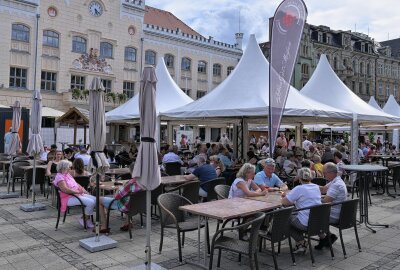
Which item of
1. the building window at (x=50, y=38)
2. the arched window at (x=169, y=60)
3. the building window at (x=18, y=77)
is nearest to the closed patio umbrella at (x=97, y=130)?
the building window at (x=18, y=77)

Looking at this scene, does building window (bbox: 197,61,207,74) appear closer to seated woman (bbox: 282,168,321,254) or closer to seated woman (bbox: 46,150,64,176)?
seated woman (bbox: 46,150,64,176)

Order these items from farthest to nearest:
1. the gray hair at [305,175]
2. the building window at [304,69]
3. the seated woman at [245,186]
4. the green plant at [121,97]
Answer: the building window at [304,69], the green plant at [121,97], the seated woman at [245,186], the gray hair at [305,175]

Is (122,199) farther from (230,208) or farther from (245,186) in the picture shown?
(230,208)

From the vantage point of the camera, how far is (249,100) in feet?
32.0

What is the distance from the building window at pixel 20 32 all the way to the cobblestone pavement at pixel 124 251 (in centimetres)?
2184

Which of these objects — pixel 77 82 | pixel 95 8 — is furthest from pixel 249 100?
pixel 95 8

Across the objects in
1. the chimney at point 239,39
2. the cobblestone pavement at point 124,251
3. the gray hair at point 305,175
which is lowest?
the cobblestone pavement at point 124,251

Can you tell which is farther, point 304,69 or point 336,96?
point 304,69

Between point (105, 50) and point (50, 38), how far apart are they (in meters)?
4.41

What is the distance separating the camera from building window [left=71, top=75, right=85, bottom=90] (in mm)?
28328

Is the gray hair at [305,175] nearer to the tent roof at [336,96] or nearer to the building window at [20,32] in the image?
the tent roof at [336,96]

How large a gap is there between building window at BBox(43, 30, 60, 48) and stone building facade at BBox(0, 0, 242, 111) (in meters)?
0.01

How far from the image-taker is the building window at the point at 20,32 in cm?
2545

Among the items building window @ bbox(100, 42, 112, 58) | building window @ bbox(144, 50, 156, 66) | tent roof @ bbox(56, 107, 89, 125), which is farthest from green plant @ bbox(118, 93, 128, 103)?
tent roof @ bbox(56, 107, 89, 125)
